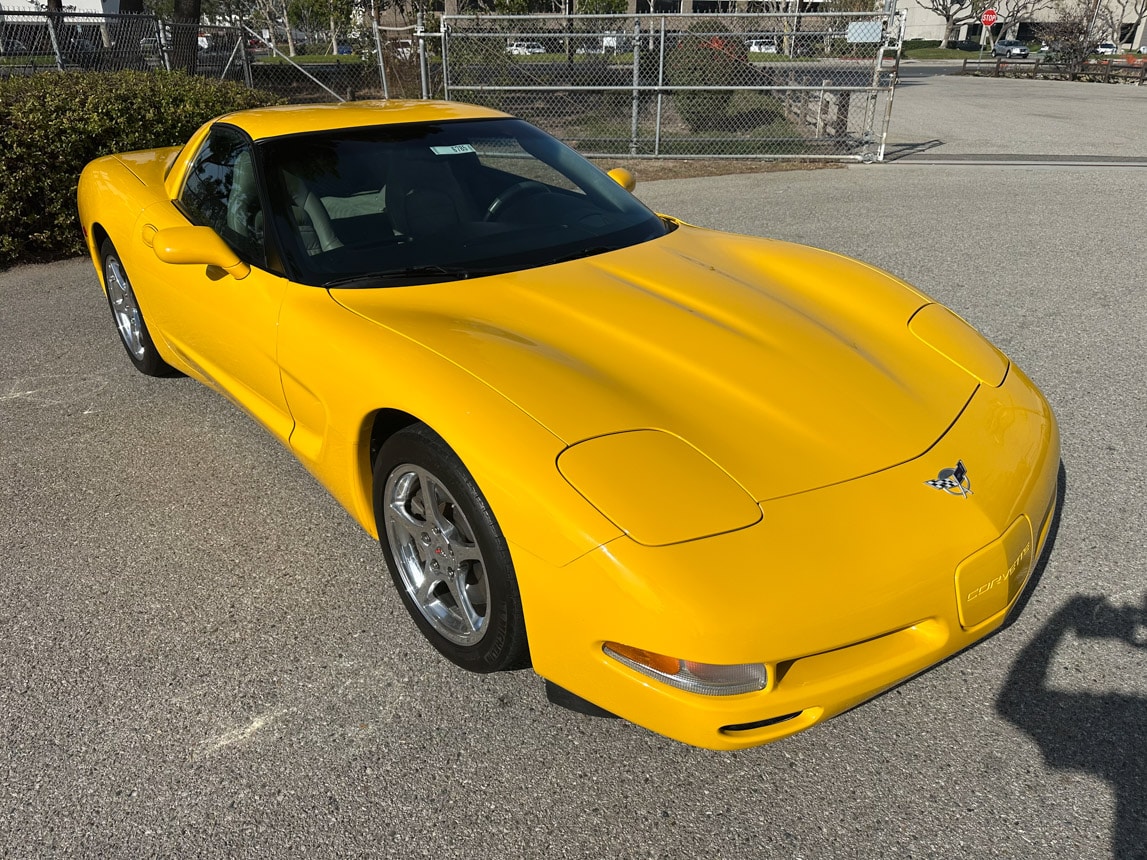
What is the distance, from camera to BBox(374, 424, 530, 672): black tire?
1891mm

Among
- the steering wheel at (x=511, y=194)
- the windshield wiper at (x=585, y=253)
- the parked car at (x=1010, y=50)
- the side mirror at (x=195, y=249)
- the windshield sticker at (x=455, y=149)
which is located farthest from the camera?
the parked car at (x=1010, y=50)

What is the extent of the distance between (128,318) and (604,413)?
3.33 metres

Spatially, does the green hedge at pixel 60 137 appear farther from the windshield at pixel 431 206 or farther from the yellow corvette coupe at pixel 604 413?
the windshield at pixel 431 206

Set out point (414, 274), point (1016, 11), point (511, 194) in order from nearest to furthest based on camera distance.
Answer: point (414, 274) → point (511, 194) → point (1016, 11)

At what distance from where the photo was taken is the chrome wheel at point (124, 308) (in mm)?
4035

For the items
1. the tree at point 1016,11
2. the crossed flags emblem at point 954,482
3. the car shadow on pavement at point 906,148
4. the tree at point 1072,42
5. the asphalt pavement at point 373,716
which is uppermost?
the tree at point 1016,11

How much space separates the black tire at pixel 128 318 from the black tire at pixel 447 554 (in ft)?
7.43

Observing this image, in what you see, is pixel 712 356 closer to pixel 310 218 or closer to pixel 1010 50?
pixel 310 218

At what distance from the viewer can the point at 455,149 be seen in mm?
3162

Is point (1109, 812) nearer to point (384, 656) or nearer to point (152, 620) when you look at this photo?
point (384, 656)

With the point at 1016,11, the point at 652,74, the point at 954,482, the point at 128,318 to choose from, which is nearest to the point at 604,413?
the point at 954,482

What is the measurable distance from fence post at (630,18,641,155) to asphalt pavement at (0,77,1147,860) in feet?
25.2

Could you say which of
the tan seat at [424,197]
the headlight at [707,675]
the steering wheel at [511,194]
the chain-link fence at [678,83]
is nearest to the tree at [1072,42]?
the chain-link fence at [678,83]

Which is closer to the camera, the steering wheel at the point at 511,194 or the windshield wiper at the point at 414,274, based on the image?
the windshield wiper at the point at 414,274
